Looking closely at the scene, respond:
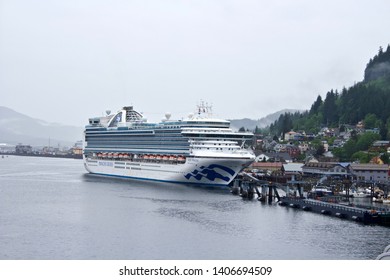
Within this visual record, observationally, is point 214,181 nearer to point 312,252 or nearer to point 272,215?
point 272,215

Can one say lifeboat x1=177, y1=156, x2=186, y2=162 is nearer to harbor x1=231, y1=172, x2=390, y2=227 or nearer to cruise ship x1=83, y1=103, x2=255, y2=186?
cruise ship x1=83, y1=103, x2=255, y2=186

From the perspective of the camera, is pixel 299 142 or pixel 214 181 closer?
pixel 214 181

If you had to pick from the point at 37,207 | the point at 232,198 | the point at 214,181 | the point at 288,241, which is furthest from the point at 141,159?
the point at 288,241

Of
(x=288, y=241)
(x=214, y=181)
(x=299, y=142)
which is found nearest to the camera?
(x=288, y=241)

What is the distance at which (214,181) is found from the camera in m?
39.1

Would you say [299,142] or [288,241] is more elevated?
[299,142]

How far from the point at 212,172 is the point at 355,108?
4921cm

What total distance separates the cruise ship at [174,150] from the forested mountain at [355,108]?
3016 centimetres

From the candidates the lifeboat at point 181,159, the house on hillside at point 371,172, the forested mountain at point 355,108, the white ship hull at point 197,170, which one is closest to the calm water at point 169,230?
the white ship hull at point 197,170

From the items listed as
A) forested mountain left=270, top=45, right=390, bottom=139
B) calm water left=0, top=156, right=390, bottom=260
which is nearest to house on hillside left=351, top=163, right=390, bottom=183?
calm water left=0, top=156, right=390, bottom=260

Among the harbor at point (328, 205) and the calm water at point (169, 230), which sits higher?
the harbor at point (328, 205)

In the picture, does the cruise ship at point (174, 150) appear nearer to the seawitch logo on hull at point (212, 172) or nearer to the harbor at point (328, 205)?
the seawitch logo on hull at point (212, 172)

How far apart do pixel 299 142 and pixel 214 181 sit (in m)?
40.2

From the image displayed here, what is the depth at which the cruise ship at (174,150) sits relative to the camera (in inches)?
1523
